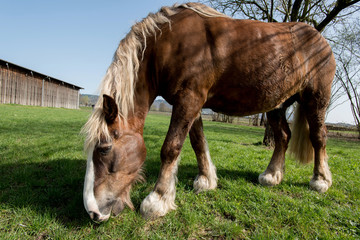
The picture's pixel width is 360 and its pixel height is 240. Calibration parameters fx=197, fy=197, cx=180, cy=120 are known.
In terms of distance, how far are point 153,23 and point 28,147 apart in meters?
4.35

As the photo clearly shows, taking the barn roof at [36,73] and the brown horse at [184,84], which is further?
the barn roof at [36,73]

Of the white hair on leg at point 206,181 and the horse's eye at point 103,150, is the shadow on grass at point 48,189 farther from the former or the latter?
the white hair on leg at point 206,181

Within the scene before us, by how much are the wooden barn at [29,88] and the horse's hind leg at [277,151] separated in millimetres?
28672

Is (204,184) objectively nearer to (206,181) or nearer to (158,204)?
(206,181)

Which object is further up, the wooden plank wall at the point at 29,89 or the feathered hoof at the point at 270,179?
the wooden plank wall at the point at 29,89

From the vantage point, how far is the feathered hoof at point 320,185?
281 cm

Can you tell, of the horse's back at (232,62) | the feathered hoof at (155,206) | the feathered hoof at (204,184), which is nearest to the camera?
the feathered hoof at (155,206)

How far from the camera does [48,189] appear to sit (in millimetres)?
2480

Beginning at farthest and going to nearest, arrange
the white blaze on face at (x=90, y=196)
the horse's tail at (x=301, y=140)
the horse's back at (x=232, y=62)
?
the horse's tail at (x=301, y=140) → the horse's back at (x=232, y=62) → the white blaze on face at (x=90, y=196)

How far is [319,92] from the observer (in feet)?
9.25

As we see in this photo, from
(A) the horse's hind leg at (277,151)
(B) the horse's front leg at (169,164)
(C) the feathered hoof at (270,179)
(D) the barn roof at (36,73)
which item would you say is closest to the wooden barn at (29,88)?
(D) the barn roof at (36,73)

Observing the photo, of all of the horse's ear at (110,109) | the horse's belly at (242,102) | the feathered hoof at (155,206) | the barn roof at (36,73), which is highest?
the barn roof at (36,73)

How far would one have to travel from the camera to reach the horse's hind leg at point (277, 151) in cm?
299

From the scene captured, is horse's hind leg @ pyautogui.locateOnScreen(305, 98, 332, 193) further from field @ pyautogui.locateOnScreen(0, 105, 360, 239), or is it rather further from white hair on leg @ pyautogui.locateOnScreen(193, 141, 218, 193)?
white hair on leg @ pyautogui.locateOnScreen(193, 141, 218, 193)
